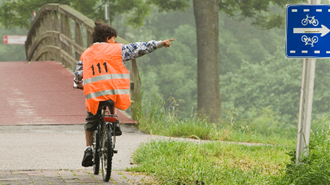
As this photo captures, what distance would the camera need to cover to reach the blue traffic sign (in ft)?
13.8

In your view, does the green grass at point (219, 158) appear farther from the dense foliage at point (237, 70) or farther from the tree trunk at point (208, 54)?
the dense foliage at point (237, 70)

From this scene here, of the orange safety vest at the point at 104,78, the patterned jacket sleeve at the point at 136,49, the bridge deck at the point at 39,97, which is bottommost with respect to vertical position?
the bridge deck at the point at 39,97

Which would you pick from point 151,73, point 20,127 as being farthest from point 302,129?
point 151,73

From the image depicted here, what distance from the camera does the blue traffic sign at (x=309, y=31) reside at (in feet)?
13.8

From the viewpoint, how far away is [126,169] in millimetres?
5375

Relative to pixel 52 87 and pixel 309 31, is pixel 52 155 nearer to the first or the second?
pixel 309 31

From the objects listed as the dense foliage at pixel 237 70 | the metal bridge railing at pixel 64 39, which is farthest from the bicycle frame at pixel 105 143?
the dense foliage at pixel 237 70

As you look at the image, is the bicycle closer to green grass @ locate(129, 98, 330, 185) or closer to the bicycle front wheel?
the bicycle front wheel

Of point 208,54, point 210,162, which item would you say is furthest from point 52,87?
point 210,162

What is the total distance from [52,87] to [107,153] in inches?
254

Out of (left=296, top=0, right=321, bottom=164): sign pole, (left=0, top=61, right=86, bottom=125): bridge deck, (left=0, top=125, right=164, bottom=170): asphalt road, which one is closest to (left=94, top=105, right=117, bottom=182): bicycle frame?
(left=0, top=125, right=164, bottom=170): asphalt road

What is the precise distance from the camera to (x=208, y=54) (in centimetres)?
1460

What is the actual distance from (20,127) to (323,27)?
215 inches

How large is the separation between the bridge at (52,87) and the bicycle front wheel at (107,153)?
385 centimetres
